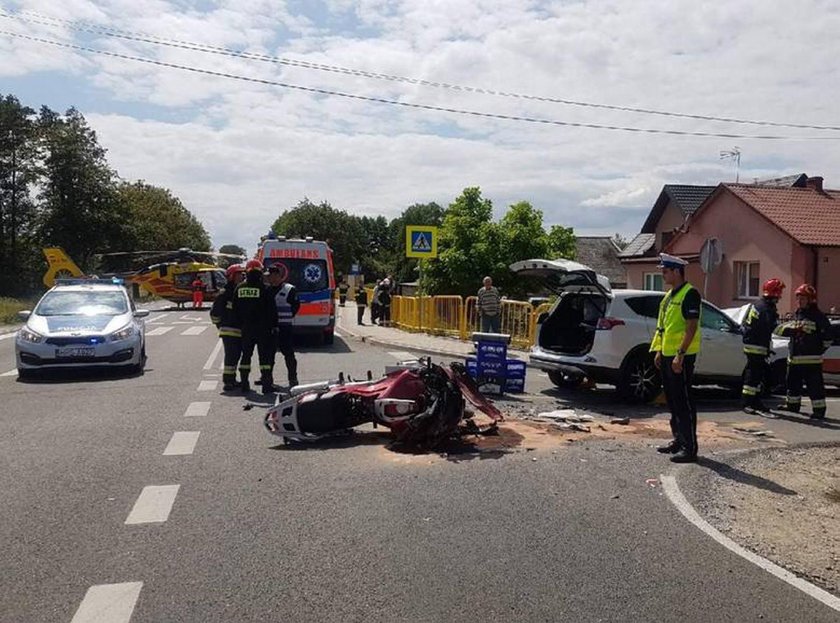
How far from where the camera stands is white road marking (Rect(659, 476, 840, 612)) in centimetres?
421

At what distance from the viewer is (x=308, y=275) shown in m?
19.1

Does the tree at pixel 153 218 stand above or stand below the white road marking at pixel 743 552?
above

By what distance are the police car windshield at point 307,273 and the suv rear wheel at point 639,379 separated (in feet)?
33.1

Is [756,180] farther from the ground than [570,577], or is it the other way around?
[756,180]

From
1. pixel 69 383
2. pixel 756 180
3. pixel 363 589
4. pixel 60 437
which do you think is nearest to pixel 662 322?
pixel 363 589

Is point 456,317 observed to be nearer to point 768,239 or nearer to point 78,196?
point 768,239

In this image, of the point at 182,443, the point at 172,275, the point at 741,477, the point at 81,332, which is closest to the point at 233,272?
the point at 81,332

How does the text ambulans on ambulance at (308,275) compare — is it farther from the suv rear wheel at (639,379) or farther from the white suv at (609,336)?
the suv rear wheel at (639,379)

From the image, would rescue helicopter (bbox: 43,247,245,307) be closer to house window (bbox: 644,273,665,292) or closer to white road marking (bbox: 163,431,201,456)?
house window (bbox: 644,273,665,292)

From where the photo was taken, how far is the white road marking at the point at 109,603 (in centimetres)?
377

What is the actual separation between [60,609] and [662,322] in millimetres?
5682

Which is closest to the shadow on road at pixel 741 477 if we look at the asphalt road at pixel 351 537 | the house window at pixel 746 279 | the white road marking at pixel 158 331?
the asphalt road at pixel 351 537

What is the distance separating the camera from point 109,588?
4.11 meters

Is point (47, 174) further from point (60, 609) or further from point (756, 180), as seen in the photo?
point (60, 609)
